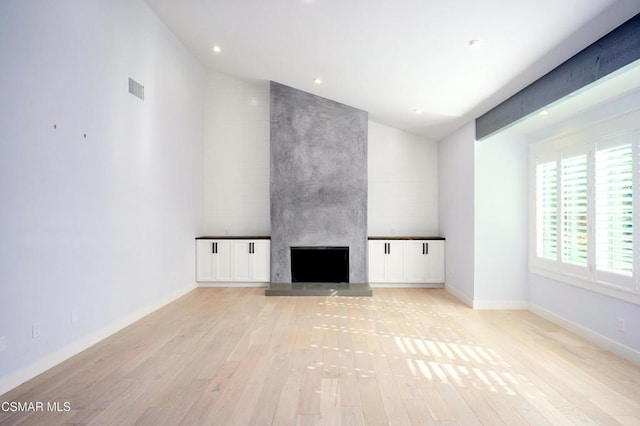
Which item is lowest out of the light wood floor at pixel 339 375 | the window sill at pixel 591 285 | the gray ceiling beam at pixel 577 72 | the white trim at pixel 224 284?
the light wood floor at pixel 339 375

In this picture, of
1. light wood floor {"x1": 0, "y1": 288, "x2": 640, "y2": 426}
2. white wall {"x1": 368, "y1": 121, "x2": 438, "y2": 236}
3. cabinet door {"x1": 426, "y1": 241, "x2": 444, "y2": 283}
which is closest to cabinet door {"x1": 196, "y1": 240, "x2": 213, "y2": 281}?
light wood floor {"x1": 0, "y1": 288, "x2": 640, "y2": 426}

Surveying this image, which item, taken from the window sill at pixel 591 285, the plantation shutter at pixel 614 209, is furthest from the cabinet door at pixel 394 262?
the plantation shutter at pixel 614 209

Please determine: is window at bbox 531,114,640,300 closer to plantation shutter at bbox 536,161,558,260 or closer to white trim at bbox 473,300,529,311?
plantation shutter at bbox 536,161,558,260

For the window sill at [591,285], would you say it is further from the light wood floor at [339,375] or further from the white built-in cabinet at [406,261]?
the white built-in cabinet at [406,261]

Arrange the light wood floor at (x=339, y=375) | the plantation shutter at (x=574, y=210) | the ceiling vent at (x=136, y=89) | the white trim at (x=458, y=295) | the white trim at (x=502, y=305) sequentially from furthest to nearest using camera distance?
the white trim at (x=458, y=295), the white trim at (x=502, y=305), the ceiling vent at (x=136, y=89), the plantation shutter at (x=574, y=210), the light wood floor at (x=339, y=375)

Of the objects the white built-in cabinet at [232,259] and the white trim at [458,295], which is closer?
the white trim at [458,295]

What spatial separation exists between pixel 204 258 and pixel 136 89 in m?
3.08

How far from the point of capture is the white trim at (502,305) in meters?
5.01

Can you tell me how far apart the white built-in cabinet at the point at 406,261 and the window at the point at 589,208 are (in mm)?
1756

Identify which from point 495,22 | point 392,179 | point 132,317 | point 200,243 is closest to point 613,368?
point 495,22

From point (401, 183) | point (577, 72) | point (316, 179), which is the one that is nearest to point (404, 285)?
point (401, 183)

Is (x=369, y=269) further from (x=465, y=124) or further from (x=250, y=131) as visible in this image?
(x=250, y=131)

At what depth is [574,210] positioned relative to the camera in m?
4.13

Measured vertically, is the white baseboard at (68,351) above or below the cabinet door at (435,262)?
below
